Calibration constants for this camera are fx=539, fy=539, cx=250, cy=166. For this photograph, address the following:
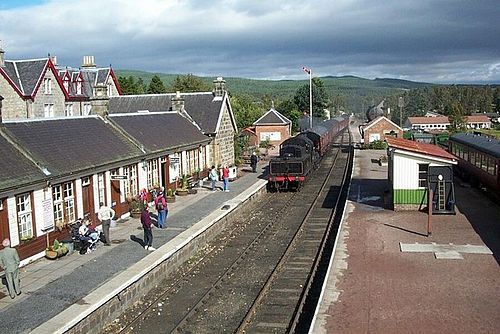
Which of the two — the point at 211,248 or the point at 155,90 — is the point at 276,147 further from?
the point at 211,248

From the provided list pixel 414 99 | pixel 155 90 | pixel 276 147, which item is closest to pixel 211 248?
pixel 276 147

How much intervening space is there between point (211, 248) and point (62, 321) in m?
8.49

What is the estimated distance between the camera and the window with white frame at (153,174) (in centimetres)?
2506

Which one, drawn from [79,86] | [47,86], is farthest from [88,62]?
[47,86]

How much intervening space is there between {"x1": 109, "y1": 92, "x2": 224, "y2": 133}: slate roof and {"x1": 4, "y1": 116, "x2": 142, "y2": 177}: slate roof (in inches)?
439

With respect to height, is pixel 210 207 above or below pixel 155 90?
below

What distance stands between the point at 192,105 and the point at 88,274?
23121 mm

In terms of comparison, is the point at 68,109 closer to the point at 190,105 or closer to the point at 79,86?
the point at 79,86

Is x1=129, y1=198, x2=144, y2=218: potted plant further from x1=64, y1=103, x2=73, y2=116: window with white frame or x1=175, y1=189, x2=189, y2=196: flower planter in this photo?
x1=64, y1=103, x2=73, y2=116: window with white frame

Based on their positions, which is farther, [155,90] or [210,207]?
[155,90]

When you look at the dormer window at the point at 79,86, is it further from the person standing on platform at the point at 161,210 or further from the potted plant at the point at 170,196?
the person standing on platform at the point at 161,210

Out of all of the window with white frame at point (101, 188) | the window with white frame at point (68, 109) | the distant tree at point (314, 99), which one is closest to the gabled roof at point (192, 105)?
the window with white frame at point (68, 109)

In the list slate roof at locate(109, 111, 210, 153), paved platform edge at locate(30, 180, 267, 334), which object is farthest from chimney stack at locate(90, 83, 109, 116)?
paved platform edge at locate(30, 180, 267, 334)

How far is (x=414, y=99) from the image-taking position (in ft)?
548
